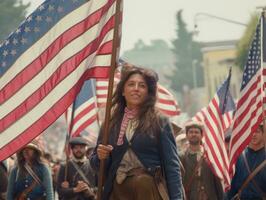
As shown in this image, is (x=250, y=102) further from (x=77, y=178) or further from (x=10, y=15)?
(x=10, y=15)

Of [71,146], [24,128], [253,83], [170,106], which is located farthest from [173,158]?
[170,106]

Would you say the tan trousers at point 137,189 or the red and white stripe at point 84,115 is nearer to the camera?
the tan trousers at point 137,189

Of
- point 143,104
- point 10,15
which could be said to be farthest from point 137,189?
point 10,15

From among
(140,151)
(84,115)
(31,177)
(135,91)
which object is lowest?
(31,177)

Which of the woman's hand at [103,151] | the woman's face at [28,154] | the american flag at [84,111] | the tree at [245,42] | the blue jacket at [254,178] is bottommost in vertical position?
the blue jacket at [254,178]

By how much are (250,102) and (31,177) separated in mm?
2992

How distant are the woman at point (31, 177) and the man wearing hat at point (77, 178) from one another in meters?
1.40

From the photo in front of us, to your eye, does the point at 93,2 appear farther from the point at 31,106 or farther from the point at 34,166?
the point at 34,166

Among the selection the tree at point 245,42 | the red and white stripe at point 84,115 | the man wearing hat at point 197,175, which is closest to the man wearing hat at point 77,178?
the red and white stripe at point 84,115

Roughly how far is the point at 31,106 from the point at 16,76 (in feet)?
0.97

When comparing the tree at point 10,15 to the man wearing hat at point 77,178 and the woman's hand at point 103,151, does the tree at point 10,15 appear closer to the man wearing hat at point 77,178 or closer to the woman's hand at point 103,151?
the man wearing hat at point 77,178

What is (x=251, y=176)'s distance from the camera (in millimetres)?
12648

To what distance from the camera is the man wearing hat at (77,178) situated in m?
16.1

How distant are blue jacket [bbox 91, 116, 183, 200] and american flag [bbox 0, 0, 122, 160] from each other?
23.6 inches
